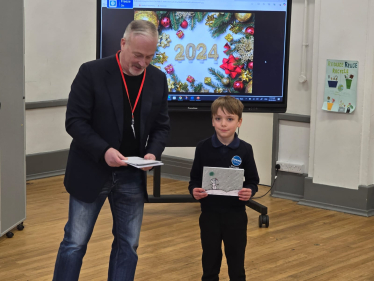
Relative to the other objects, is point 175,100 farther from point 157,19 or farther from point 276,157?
point 276,157

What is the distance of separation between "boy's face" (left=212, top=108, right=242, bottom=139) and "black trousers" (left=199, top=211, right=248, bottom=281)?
0.37m

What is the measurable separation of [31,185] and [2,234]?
6.04 feet

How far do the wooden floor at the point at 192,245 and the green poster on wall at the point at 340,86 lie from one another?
Answer: 908 mm

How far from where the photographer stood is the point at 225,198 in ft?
8.97

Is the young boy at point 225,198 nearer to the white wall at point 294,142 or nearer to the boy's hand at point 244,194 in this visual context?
the boy's hand at point 244,194

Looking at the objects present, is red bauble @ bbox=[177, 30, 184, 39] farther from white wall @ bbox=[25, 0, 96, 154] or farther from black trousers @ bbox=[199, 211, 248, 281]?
white wall @ bbox=[25, 0, 96, 154]

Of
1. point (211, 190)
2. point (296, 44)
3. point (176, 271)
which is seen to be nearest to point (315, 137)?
point (296, 44)

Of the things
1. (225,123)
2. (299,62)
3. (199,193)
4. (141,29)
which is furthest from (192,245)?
(299,62)

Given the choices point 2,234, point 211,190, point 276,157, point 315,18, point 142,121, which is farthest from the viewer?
point 276,157

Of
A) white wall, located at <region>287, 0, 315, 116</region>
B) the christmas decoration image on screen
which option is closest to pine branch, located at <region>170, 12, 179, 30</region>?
the christmas decoration image on screen

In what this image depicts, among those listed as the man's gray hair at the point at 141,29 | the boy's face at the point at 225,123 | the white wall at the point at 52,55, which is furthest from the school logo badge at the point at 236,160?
the white wall at the point at 52,55

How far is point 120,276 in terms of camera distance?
259 centimetres

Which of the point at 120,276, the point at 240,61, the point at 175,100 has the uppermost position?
the point at 240,61

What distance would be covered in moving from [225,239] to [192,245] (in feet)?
4.24
